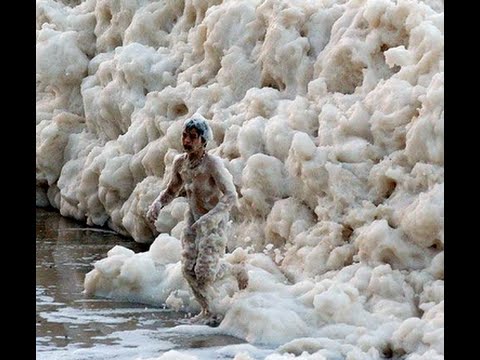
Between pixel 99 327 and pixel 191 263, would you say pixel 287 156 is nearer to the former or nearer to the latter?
pixel 191 263

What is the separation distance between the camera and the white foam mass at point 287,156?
257 inches

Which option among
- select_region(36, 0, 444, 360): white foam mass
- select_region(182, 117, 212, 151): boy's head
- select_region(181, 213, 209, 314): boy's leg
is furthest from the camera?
select_region(181, 213, 209, 314): boy's leg

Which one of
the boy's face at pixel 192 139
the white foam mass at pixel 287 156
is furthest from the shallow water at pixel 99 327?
the boy's face at pixel 192 139

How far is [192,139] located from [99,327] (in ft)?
4.48

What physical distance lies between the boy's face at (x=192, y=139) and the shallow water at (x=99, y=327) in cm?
117

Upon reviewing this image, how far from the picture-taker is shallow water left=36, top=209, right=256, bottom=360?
610 cm

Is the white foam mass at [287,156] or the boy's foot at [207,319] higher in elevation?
the white foam mass at [287,156]

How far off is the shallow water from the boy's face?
1172 mm

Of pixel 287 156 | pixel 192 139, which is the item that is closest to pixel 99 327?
pixel 192 139

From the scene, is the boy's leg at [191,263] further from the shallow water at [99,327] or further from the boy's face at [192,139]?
the boy's face at [192,139]

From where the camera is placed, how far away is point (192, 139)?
6.75m

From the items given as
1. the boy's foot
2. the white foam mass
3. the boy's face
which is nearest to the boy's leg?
the boy's foot

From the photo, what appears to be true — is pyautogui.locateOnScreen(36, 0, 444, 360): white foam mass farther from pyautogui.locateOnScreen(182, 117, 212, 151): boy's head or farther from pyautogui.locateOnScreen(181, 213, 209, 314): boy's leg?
pyautogui.locateOnScreen(182, 117, 212, 151): boy's head

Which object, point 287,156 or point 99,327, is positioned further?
point 287,156
